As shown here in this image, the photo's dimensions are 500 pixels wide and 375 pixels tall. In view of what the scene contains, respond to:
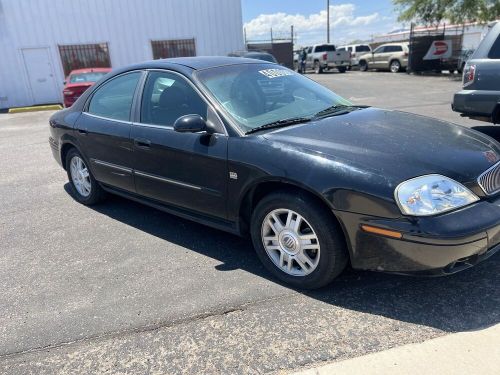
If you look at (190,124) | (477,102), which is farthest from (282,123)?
(477,102)

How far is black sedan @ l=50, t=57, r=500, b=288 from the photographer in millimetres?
2531

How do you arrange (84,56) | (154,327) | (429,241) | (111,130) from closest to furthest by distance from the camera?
1. (429,241)
2. (154,327)
3. (111,130)
4. (84,56)

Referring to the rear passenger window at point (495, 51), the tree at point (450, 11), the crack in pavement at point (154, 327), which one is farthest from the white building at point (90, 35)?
the crack in pavement at point (154, 327)

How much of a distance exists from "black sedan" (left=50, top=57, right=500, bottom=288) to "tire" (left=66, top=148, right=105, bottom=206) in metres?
0.39

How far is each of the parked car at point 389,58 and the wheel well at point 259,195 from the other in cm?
2350

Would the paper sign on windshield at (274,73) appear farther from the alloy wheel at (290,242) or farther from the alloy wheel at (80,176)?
the alloy wheel at (80,176)

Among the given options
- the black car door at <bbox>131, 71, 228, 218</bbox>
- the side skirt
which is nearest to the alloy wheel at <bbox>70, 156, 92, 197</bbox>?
the side skirt

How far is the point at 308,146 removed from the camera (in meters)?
2.88

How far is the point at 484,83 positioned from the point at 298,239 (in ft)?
16.6

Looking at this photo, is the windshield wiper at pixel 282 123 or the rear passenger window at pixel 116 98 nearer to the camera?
the windshield wiper at pixel 282 123

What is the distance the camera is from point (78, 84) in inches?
530

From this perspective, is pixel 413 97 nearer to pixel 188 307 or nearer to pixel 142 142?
pixel 142 142

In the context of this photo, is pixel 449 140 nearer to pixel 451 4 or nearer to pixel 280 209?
pixel 280 209

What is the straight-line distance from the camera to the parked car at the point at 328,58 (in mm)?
28781
